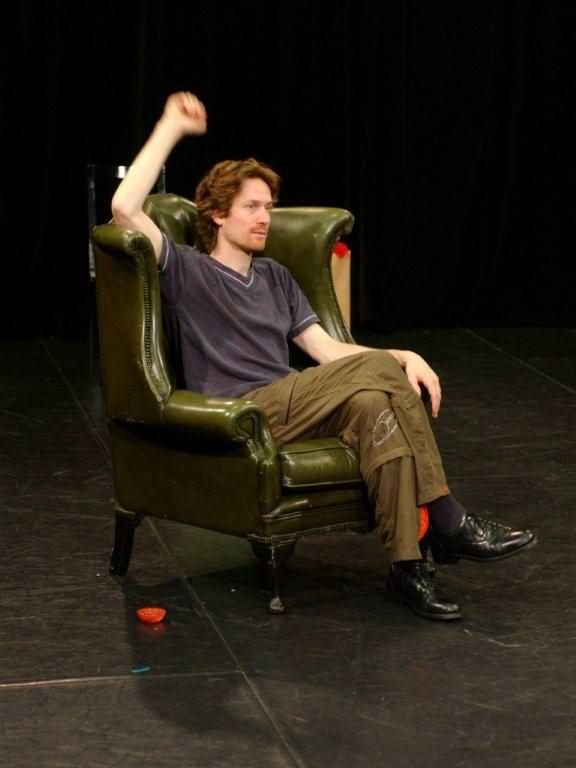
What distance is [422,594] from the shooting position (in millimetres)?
3867

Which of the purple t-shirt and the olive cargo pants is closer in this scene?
the olive cargo pants

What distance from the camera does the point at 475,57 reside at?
7426 mm

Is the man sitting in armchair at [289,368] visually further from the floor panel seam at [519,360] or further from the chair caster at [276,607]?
the floor panel seam at [519,360]

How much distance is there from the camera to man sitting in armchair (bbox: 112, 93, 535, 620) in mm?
3842

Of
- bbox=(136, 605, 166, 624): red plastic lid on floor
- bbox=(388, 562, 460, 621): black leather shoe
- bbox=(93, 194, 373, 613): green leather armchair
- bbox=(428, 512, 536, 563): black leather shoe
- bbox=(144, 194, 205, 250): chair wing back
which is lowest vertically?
bbox=(136, 605, 166, 624): red plastic lid on floor

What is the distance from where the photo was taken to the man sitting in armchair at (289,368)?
3842mm

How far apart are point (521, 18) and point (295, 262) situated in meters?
3.40

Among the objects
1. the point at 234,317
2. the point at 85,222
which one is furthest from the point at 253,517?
A: the point at 85,222

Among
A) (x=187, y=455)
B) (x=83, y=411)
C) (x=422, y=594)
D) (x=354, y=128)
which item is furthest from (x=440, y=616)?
(x=354, y=128)

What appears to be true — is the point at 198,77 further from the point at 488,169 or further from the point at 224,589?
the point at 224,589

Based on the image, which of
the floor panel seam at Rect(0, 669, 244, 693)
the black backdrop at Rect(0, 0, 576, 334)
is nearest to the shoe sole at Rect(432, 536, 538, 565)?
the floor panel seam at Rect(0, 669, 244, 693)

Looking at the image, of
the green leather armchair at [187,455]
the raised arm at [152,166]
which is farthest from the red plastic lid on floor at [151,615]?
the raised arm at [152,166]

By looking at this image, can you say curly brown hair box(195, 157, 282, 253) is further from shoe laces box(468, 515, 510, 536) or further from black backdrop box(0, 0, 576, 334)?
black backdrop box(0, 0, 576, 334)

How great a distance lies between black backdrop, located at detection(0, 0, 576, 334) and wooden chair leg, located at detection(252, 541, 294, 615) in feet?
11.5
